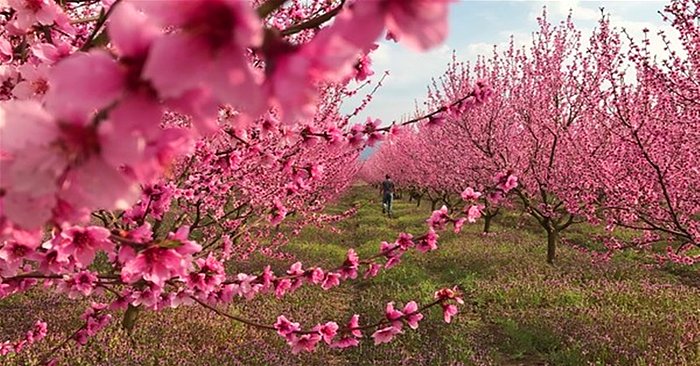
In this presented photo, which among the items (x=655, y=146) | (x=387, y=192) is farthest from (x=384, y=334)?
(x=387, y=192)

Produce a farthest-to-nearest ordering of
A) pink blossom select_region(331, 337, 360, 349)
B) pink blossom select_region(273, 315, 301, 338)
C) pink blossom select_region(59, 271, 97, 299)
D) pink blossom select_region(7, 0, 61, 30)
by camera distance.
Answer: pink blossom select_region(331, 337, 360, 349), pink blossom select_region(273, 315, 301, 338), pink blossom select_region(59, 271, 97, 299), pink blossom select_region(7, 0, 61, 30)

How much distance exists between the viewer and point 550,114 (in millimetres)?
13789

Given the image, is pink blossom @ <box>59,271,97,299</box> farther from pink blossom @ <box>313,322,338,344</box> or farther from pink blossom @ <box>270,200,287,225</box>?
pink blossom @ <box>270,200,287,225</box>

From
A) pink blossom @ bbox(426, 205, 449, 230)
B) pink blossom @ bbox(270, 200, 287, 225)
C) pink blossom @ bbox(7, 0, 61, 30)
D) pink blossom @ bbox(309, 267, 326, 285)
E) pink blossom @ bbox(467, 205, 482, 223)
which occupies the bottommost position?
pink blossom @ bbox(309, 267, 326, 285)

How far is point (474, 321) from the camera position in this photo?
9.12 meters

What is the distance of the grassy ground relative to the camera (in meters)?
6.87

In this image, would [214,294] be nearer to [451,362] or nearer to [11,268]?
[11,268]

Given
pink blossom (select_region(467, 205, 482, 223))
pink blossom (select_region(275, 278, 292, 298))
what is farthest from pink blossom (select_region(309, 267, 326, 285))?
Result: pink blossom (select_region(467, 205, 482, 223))

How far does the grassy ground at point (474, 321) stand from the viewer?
6871mm

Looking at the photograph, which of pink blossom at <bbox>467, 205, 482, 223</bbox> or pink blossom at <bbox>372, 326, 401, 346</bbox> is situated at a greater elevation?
pink blossom at <bbox>467, 205, 482, 223</bbox>

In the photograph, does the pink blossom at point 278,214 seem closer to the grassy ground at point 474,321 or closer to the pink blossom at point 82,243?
the pink blossom at point 82,243

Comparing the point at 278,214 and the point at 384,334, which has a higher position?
the point at 278,214

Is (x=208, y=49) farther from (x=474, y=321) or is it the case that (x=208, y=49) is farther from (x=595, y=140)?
(x=595, y=140)

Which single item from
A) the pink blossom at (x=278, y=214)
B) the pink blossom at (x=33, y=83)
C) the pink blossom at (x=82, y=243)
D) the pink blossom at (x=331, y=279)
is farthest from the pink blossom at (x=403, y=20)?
the pink blossom at (x=278, y=214)
